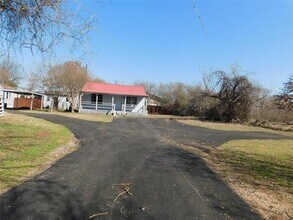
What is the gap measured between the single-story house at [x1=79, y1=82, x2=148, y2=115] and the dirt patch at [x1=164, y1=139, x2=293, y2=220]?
1163 inches

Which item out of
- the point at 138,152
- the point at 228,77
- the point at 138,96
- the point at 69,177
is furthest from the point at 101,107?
the point at 69,177

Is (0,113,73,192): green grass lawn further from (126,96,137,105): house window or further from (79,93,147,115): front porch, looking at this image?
(126,96,137,105): house window

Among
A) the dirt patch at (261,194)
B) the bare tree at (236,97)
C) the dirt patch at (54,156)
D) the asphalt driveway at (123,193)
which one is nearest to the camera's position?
the asphalt driveway at (123,193)

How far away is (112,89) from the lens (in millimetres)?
40156

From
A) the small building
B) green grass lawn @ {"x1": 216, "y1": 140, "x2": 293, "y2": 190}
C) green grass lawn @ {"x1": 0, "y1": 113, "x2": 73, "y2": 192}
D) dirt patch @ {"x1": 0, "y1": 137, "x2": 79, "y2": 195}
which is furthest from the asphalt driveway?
the small building

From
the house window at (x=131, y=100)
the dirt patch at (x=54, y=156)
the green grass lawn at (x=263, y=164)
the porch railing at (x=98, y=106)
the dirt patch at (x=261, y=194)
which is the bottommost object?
the dirt patch at (x=261, y=194)

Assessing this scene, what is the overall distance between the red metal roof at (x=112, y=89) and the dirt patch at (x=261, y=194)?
98.9 feet

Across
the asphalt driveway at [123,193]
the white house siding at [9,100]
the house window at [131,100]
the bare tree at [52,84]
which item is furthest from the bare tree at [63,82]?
the asphalt driveway at [123,193]

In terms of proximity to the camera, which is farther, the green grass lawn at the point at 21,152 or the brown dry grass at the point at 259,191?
the green grass lawn at the point at 21,152

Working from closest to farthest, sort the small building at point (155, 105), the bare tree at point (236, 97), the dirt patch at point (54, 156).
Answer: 1. the dirt patch at point (54, 156)
2. the bare tree at point (236, 97)
3. the small building at point (155, 105)

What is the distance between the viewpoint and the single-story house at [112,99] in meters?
38.5

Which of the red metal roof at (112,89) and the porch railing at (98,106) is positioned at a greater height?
the red metal roof at (112,89)

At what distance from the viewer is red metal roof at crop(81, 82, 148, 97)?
3866cm

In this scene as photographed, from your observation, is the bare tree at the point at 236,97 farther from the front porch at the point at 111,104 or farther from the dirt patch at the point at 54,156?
the dirt patch at the point at 54,156
